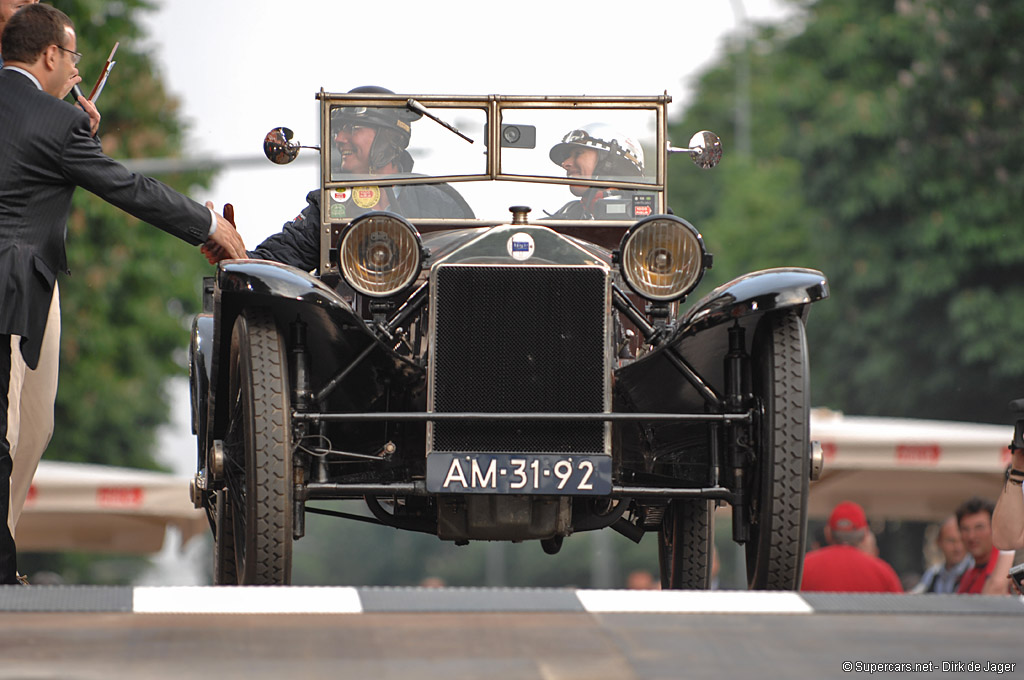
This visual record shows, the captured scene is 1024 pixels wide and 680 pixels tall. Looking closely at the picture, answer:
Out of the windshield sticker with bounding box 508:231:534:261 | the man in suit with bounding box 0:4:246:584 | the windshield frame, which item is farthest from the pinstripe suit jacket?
the windshield frame

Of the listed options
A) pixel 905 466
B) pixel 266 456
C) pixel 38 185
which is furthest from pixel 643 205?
pixel 905 466

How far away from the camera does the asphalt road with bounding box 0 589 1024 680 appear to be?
2.96 m

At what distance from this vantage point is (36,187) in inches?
207

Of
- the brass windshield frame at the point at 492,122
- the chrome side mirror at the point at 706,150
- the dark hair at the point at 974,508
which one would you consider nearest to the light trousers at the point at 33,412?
the brass windshield frame at the point at 492,122

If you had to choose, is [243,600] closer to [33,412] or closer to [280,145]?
[33,412]

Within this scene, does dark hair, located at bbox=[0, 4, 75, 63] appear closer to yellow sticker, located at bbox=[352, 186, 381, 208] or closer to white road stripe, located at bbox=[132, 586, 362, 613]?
yellow sticker, located at bbox=[352, 186, 381, 208]

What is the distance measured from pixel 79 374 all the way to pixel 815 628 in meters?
18.8

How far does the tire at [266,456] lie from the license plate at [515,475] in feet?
1.64

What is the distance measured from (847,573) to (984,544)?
0.69 m

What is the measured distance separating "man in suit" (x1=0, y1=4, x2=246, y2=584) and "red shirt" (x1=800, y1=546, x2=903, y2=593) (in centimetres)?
393

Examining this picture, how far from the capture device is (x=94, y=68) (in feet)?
61.6

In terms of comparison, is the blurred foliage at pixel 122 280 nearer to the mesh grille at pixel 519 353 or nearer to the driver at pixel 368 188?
the driver at pixel 368 188

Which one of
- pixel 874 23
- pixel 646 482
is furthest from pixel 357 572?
pixel 646 482

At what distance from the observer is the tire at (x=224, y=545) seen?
20.1ft
